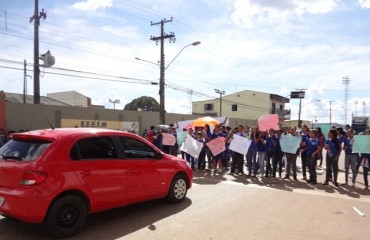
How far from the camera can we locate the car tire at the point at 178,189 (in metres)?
7.58

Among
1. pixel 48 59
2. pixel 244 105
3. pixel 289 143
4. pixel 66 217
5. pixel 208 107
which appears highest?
pixel 48 59

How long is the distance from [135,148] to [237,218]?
2.35 meters

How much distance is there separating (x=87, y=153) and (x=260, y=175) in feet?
23.8

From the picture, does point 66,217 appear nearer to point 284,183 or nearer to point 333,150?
point 284,183

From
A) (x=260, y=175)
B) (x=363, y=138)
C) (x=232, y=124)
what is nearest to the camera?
(x=363, y=138)

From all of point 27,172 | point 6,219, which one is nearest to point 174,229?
point 27,172

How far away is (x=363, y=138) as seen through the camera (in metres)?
10.0

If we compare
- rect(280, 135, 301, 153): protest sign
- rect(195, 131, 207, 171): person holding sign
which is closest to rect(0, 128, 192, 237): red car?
rect(280, 135, 301, 153): protest sign

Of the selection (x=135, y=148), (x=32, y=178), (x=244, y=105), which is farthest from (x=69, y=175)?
(x=244, y=105)

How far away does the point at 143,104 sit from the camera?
83.7 m

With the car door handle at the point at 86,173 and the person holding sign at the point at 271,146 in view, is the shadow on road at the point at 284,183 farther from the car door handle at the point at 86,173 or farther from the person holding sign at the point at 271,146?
the car door handle at the point at 86,173

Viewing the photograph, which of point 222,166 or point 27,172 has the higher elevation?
point 27,172

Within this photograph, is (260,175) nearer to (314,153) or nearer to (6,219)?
(314,153)

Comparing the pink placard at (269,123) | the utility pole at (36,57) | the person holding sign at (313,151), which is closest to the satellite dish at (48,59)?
the utility pole at (36,57)
